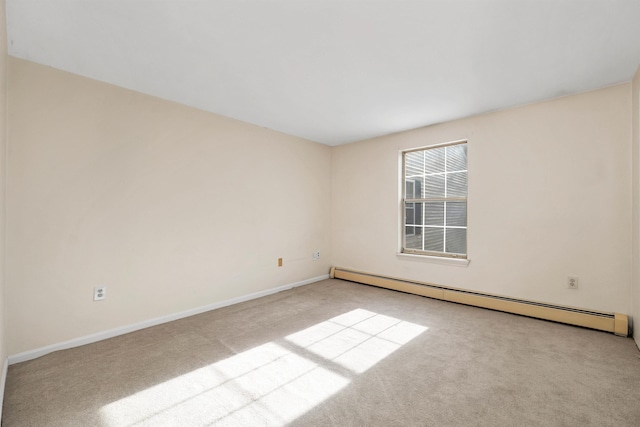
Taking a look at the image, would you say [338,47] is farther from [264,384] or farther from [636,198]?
[636,198]

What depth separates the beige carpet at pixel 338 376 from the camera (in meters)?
1.57

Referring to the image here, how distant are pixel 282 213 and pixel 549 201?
3165mm

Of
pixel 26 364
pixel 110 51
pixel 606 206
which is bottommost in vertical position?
pixel 26 364

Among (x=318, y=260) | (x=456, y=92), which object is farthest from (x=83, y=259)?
(x=456, y=92)

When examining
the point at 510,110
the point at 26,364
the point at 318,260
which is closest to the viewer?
the point at 26,364

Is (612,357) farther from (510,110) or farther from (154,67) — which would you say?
(154,67)

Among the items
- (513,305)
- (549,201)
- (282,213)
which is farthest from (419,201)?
(282,213)

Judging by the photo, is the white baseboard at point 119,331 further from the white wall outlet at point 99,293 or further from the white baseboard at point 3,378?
the white wall outlet at point 99,293

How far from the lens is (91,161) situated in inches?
97.7

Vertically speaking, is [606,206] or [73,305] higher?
[606,206]

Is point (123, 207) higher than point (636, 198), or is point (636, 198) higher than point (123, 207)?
point (636, 198)

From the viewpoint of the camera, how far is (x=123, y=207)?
266cm

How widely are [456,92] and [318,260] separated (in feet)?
10.1

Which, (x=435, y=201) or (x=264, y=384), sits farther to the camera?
(x=435, y=201)
